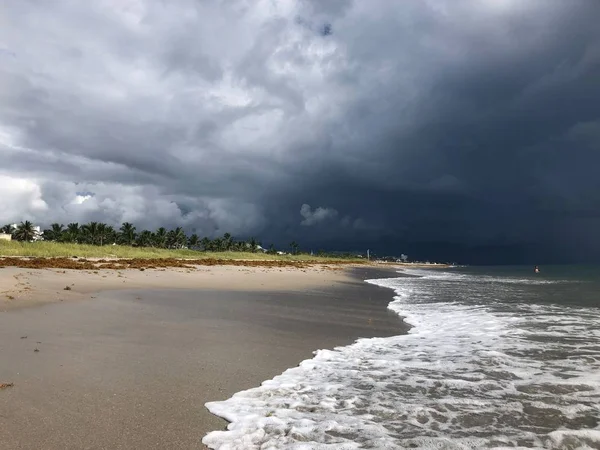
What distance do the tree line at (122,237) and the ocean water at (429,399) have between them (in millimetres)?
106045

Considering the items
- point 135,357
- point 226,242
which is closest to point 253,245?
point 226,242

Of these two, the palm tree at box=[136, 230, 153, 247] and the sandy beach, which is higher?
the palm tree at box=[136, 230, 153, 247]

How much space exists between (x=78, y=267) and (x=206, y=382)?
22.7 m

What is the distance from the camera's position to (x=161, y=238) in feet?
407

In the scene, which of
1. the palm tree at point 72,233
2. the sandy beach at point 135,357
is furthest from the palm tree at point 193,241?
the sandy beach at point 135,357

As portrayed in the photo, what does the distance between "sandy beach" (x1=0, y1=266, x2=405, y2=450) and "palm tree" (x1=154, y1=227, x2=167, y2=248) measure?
115 metres

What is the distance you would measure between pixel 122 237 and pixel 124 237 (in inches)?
25.1

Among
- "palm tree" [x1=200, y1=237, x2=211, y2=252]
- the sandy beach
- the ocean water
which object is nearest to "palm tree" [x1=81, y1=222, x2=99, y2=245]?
"palm tree" [x1=200, y1=237, x2=211, y2=252]

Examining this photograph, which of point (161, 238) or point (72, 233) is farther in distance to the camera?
Answer: point (161, 238)

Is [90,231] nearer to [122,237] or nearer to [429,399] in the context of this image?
[122,237]

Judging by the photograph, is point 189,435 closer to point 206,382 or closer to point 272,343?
point 206,382

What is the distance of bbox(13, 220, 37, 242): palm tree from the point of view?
335ft

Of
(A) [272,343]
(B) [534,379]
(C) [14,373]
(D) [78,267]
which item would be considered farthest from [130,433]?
(D) [78,267]

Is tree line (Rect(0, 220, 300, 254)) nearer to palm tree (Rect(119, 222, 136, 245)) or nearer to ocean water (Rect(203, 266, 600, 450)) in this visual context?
palm tree (Rect(119, 222, 136, 245))
